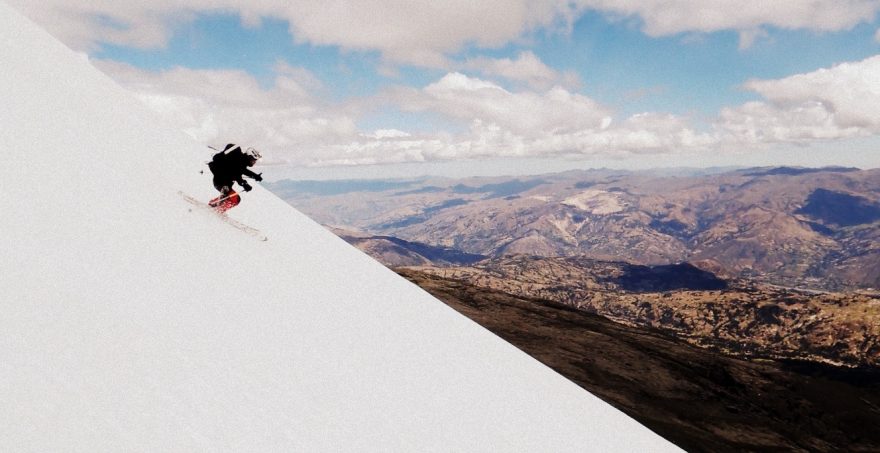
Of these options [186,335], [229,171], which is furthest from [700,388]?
[186,335]

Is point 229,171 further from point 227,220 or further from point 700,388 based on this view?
point 700,388

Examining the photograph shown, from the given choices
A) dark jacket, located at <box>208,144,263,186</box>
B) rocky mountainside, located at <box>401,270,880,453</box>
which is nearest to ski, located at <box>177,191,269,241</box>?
dark jacket, located at <box>208,144,263,186</box>

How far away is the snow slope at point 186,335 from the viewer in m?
4.16

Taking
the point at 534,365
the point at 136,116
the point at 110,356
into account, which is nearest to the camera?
the point at 110,356

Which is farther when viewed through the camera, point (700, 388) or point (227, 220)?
point (700, 388)

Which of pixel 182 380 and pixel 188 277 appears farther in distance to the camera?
pixel 188 277

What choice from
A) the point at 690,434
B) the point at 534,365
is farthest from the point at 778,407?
the point at 534,365

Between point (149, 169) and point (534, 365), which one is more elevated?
point (149, 169)

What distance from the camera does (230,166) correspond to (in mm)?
12562

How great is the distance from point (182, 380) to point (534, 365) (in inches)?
470

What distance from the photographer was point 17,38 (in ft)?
43.5

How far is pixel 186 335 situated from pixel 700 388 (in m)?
144

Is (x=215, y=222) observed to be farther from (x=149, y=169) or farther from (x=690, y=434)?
(x=690, y=434)

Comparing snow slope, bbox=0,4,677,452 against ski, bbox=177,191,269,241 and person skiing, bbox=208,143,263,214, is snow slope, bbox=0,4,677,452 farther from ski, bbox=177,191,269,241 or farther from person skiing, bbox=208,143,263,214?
person skiing, bbox=208,143,263,214
